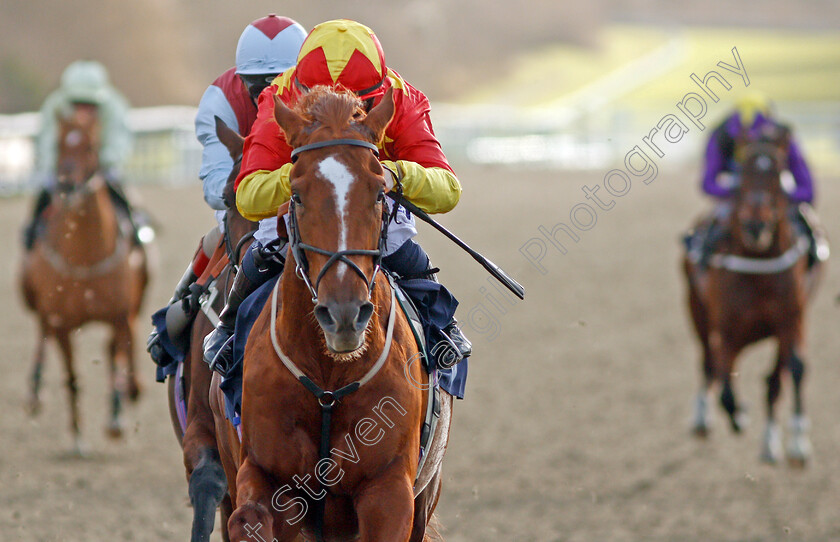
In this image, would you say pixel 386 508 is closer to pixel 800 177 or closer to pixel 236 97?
pixel 236 97

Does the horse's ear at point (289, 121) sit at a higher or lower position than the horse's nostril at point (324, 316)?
higher

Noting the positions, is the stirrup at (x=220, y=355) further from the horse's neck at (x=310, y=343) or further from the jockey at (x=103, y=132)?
the jockey at (x=103, y=132)

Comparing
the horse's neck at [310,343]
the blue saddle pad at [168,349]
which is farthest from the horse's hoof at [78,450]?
the horse's neck at [310,343]

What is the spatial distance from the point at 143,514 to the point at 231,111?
2963 millimetres

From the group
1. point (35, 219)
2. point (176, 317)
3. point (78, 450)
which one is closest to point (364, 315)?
point (176, 317)

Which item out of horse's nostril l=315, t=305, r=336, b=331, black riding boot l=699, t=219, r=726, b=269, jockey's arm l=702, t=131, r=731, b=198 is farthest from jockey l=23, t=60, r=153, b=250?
horse's nostril l=315, t=305, r=336, b=331

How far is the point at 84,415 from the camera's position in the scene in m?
9.59

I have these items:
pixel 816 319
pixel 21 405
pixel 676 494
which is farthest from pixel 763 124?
pixel 21 405

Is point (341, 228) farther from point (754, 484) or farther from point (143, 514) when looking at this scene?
point (754, 484)

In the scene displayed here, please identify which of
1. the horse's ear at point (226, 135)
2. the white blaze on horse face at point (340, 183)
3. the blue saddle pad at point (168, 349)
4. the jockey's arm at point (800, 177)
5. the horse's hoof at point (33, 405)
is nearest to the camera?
the white blaze on horse face at point (340, 183)

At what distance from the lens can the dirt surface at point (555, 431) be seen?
6.82 meters

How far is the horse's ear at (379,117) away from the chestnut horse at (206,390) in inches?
43.7

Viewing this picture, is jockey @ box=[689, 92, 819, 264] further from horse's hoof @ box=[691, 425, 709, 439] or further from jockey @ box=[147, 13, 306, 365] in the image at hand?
jockey @ box=[147, 13, 306, 365]

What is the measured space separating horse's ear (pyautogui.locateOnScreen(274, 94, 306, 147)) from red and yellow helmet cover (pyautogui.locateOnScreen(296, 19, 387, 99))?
33cm
